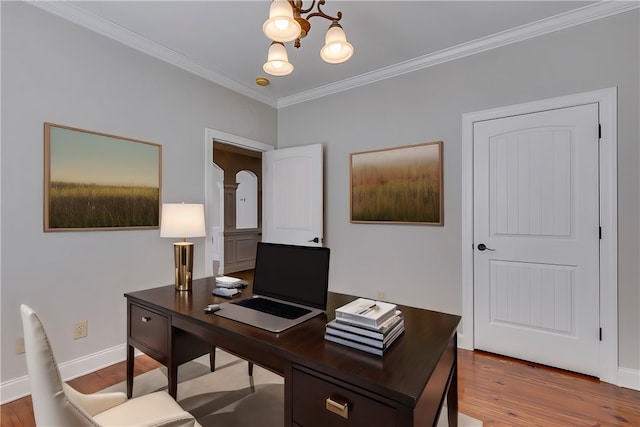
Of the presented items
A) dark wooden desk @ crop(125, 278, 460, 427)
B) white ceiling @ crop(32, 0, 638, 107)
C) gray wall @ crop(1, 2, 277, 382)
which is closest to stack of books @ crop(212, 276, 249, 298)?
dark wooden desk @ crop(125, 278, 460, 427)

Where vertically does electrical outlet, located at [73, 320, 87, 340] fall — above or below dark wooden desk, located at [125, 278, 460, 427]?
below

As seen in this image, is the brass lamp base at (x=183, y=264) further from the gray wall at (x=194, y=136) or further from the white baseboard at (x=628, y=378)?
the white baseboard at (x=628, y=378)

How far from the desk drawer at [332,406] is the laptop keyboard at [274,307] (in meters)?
0.38

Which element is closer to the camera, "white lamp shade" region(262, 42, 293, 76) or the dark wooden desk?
the dark wooden desk

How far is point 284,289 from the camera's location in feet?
5.28

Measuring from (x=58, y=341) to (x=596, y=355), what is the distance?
3.95 m

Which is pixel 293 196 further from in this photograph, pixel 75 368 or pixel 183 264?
pixel 75 368

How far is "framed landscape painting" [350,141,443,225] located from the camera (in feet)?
9.88

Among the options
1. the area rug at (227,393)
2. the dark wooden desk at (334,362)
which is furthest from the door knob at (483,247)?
the dark wooden desk at (334,362)

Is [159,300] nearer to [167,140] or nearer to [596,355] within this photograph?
[167,140]

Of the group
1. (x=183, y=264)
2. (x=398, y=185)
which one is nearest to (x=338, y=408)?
(x=183, y=264)

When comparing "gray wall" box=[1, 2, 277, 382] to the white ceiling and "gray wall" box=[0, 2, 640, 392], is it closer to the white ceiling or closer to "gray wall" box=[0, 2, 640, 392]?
"gray wall" box=[0, 2, 640, 392]

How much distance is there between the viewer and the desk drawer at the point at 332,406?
3.06 ft

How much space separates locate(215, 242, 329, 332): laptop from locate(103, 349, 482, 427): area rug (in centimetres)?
77
